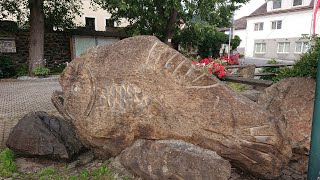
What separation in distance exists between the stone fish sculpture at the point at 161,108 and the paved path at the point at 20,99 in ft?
7.38

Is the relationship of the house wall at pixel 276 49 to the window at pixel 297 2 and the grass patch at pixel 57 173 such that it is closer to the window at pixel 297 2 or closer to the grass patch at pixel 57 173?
the window at pixel 297 2

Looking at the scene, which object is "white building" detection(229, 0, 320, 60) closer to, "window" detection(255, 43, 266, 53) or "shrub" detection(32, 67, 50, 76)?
"window" detection(255, 43, 266, 53)

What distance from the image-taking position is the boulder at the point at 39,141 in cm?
382

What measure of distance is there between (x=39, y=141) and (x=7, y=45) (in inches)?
487

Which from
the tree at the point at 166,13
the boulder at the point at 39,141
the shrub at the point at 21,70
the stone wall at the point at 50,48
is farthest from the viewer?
the stone wall at the point at 50,48

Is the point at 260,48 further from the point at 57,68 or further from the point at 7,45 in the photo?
the point at 7,45

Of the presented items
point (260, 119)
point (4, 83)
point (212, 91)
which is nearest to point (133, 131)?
point (212, 91)

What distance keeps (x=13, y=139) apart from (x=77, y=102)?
3.99 feet

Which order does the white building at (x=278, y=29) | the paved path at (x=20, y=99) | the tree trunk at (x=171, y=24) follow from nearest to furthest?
the paved path at (x=20, y=99) → the tree trunk at (x=171, y=24) → the white building at (x=278, y=29)

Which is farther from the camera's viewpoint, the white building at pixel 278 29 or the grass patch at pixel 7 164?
the white building at pixel 278 29

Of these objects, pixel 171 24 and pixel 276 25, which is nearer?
pixel 171 24

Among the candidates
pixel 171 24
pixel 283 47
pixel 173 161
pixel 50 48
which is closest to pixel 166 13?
pixel 171 24

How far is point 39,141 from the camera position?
383 cm

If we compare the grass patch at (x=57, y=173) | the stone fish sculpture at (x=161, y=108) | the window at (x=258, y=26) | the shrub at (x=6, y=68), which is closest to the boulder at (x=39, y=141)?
the grass patch at (x=57, y=173)
